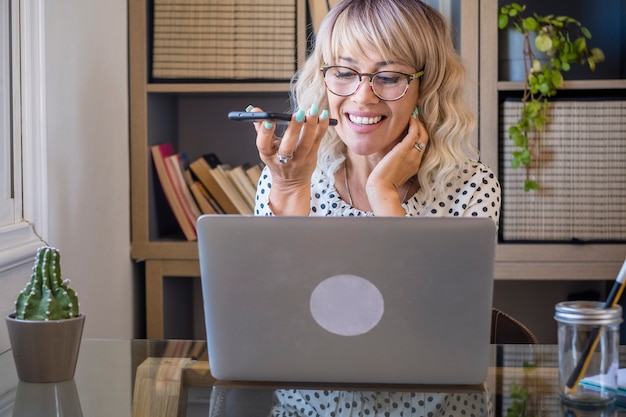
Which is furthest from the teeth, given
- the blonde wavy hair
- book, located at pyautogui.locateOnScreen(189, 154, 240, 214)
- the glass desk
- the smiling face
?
book, located at pyautogui.locateOnScreen(189, 154, 240, 214)

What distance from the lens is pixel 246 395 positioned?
111 cm

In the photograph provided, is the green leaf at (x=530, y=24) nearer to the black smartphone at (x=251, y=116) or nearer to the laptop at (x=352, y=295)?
the black smartphone at (x=251, y=116)

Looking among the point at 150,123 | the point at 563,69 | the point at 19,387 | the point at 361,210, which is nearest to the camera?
the point at 19,387

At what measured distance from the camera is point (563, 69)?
8.10ft

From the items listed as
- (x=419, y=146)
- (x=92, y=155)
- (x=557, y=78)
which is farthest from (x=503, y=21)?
(x=92, y=155)

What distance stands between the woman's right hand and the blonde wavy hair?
0.19 meters

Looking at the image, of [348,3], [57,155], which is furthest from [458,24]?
[57,155]

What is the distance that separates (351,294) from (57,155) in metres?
1.14

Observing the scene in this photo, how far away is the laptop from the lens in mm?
1041

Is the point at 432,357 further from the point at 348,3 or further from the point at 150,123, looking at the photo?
the point at 150,123

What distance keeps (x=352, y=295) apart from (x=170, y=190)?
1.68 metres

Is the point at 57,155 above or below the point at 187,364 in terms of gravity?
above

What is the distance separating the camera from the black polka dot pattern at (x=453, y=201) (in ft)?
6.04

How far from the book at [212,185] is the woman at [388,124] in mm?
752
